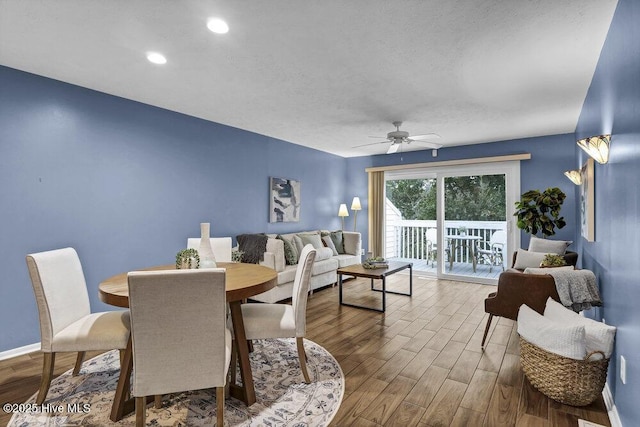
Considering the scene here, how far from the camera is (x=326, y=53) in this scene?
2494 millimetres

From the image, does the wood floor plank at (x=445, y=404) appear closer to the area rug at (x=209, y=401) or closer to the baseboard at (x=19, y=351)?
the area rug at (x=209, y=401)

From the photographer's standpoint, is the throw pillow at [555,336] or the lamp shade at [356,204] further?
the lamp shade at [356,204]

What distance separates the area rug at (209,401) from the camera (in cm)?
194

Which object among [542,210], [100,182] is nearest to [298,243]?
[100,182]

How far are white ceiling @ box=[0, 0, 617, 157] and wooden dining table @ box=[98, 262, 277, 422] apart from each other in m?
1.67

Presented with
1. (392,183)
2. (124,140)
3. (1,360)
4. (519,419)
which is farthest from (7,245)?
(392,183)

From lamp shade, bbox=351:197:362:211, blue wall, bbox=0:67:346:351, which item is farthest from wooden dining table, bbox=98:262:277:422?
lamp shade, bbox=351:197:362:211

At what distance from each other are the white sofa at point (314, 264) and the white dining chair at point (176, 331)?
2.00 m

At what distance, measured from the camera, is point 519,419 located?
6.48 feet

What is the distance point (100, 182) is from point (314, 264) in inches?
107

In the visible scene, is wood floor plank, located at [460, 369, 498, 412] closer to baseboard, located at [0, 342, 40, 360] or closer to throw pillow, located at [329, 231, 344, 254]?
baseboard, located at [0, 342, 40, 360]

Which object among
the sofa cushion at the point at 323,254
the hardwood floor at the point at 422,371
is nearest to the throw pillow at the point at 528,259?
the hardwood floor at the point at 422,371

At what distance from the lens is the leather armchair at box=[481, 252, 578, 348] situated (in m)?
2.63

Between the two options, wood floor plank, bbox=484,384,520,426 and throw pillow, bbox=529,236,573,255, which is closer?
wood floor plank, bbox=484,384,520,426
